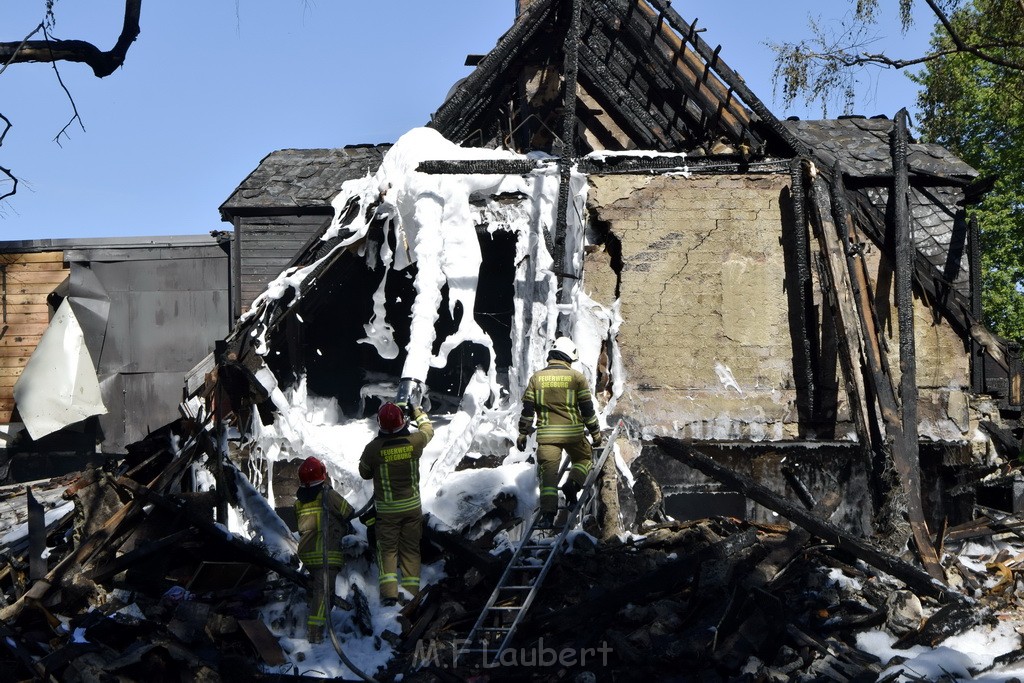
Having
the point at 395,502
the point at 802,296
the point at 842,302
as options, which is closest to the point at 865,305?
the point at 842,302

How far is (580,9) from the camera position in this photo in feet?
34.2

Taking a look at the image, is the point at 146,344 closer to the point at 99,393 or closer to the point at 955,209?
the point at 99,393

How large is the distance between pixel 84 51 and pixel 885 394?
6843 mm

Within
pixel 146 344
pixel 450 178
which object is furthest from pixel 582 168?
pixel 146 344

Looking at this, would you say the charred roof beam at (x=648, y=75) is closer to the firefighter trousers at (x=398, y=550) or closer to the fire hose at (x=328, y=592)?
the firefighter trousers at (x=398, y=550)

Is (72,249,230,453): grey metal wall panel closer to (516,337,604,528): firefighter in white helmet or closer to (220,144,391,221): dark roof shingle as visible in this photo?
(220,144,391,221): dark roof shingle

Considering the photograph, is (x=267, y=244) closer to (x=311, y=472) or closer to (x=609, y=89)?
(x=609, y=89)

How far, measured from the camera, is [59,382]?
14.5 meters

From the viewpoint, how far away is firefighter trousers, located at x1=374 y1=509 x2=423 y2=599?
7.67 m

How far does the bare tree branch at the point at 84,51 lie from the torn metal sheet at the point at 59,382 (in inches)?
367

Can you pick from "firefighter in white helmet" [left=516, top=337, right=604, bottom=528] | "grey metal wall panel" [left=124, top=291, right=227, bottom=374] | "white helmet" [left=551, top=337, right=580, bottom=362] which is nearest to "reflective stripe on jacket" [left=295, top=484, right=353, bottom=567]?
"firefighter in white helmet" [left=516, top=337, right=604, bottom=528]

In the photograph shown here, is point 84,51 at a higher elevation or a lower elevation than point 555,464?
higher

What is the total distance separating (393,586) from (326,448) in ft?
8.75

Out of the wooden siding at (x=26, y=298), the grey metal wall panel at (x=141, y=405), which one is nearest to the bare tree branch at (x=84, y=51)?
the grey metal wall panel at (x=141, y=405)
